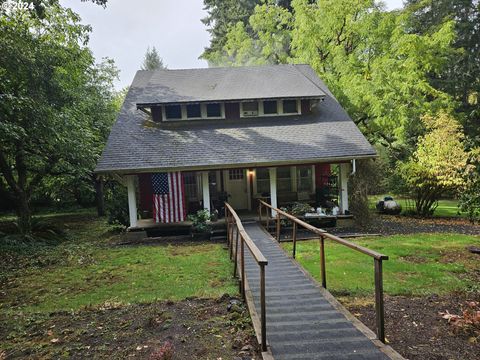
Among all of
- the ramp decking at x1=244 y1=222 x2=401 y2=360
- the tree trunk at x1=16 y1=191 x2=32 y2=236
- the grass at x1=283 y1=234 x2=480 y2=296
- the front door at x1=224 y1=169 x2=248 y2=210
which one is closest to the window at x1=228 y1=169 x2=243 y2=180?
the front door at x1=224 y1=169 x2=248 y2=210

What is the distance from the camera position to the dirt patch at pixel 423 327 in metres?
4.14

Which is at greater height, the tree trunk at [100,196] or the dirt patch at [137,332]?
the tree trunk at [100,196]

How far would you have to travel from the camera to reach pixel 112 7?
9.33m

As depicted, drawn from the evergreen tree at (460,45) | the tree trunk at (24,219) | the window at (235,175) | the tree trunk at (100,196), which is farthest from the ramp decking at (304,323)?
the evergreen tree at (460,45)

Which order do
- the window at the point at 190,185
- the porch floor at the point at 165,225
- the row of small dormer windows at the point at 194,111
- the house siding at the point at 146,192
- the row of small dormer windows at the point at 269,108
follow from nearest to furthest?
the porch floor at the point at 165,225 → the house siding at the point at 146,192 → the window at the point at 190,185 → the row of small dormer windows at the point at 194,111 → the row of small dormer windows at the point at 269,108

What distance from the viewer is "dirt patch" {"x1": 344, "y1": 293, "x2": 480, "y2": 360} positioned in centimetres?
414

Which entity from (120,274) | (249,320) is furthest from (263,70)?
(249,320)

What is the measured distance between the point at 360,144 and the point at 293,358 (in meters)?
10.9

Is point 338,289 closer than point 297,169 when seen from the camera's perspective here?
Yes

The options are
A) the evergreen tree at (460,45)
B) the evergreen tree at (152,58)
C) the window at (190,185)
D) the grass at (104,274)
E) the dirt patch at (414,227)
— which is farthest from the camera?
the evergreen tree at (152,58)

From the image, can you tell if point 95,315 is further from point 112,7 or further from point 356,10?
point 356,10

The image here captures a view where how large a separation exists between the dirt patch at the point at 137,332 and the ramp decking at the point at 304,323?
360 mm

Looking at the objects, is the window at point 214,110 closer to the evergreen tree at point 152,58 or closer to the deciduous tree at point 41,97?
the deciduous tree at point 41,97

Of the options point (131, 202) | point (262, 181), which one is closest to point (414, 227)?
point (262, 181)
